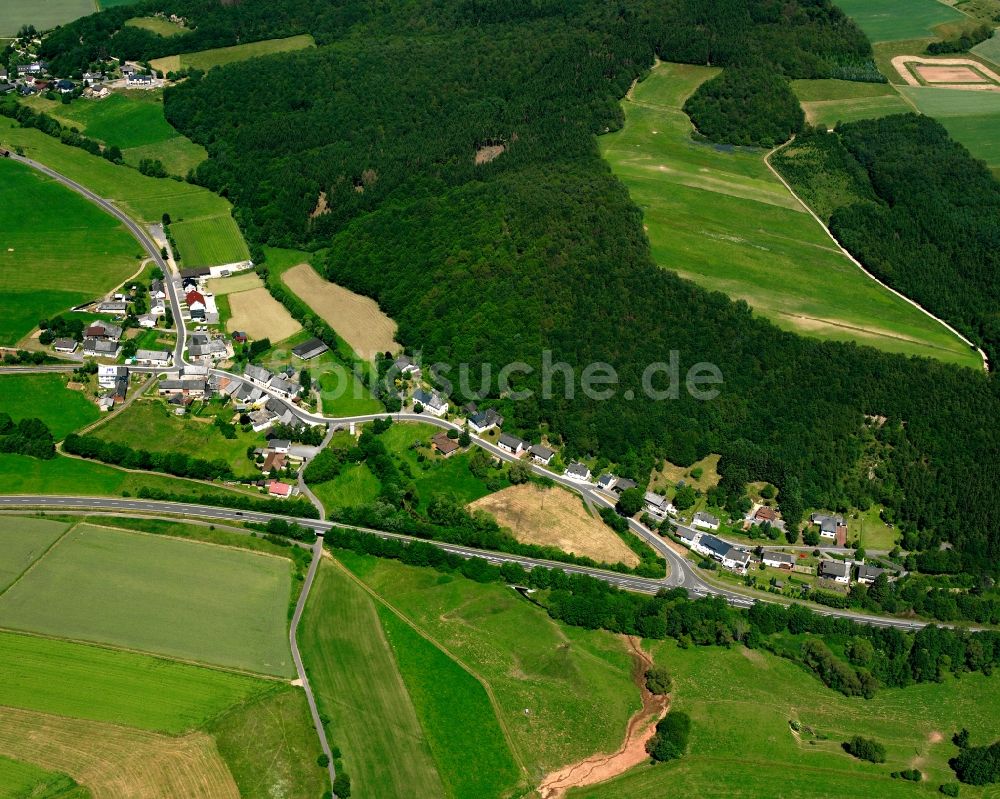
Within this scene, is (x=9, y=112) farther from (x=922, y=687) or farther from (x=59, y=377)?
(x=922, y=687)

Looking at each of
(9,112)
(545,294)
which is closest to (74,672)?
(545,294)

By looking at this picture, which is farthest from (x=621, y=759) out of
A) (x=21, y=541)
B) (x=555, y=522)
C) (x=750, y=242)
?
(x=750, y=242)

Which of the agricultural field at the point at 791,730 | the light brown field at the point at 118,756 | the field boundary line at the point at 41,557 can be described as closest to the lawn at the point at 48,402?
the field boundary line at the point at 41,557

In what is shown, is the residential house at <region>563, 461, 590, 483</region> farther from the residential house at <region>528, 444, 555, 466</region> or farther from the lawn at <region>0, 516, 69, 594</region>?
the lawn at <region>0, 516, 69, 594</region>

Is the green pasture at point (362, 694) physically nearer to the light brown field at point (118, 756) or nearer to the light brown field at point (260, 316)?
the light brown field at point (118, 756)

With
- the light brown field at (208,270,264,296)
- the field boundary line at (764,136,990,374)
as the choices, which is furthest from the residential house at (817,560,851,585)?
the light brown field at (208,270,264,296)
